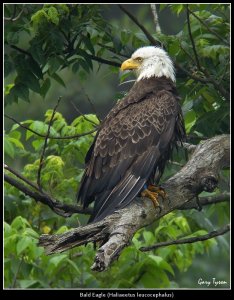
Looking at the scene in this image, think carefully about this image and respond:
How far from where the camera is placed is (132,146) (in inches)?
267

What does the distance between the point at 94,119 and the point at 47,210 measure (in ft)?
3.33

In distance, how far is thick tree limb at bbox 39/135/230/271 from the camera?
5.03m

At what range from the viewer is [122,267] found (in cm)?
734

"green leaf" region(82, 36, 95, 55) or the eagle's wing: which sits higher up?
"green leaf" region(82, 36, 95, 55)

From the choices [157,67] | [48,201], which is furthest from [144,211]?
[157,67]

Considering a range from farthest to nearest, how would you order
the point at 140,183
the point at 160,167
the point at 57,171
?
the point at 57,171 < the point at 160,167 < the point at 140,183

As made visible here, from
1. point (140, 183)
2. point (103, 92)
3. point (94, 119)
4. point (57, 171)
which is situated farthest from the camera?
point (103, 92)

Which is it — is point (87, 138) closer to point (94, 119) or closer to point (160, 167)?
point (94, 119)

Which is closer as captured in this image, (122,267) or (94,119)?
(122,267)

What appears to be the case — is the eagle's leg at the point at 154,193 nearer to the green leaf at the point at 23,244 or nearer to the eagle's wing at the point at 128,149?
the eagle's wing at the point at 128,149

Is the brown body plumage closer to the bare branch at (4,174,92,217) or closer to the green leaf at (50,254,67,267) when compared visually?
the bare branch at (4,174,92,217)

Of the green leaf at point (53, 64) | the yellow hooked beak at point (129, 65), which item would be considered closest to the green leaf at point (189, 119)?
the yellow hooked beak at point (129, 65)

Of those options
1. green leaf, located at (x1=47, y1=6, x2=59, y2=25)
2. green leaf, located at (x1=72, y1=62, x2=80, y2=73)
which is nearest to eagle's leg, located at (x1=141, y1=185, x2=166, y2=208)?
green leaf, located at (x1=72, y1=62, x2=80, y2=73)

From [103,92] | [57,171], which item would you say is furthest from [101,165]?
[103,92]
